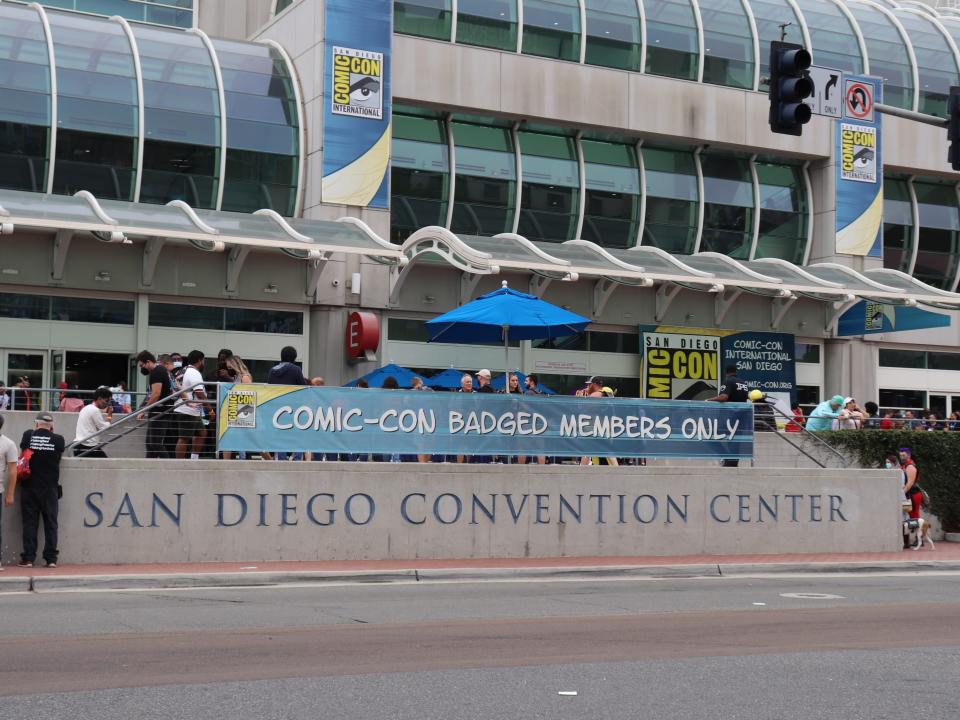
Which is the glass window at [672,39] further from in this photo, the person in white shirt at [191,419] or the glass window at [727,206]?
the person in white shirt at [191,419]

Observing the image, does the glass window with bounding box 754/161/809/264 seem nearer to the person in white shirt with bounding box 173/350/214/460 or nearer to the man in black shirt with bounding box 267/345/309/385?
the man in black shirt with bounding box 267/345/309/385

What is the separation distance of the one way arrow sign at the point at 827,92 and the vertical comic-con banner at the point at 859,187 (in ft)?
63.9

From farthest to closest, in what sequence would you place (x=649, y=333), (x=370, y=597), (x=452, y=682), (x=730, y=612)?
1. (x=649, y=333)
2. (x=370, y=597)
3. (x=730, y=612)
4. (x=452, y=682)

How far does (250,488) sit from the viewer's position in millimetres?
16891

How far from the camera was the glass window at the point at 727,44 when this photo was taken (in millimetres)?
33656

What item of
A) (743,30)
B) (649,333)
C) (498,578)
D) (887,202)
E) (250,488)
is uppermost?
(743,30)

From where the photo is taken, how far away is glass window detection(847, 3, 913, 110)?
35.6m

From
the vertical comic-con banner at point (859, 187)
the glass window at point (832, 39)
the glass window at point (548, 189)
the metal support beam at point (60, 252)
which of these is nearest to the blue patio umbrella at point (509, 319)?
the metal support beam at point (60, 252)

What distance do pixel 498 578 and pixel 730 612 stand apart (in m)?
4.23

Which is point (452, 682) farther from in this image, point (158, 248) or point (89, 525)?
point (158, 248)

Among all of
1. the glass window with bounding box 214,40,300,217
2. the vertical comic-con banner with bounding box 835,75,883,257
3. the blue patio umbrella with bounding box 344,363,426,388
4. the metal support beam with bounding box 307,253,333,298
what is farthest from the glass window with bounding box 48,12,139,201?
the vertical comic-con banner with bounding box 835,75,883,257

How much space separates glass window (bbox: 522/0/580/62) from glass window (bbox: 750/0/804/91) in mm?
5401

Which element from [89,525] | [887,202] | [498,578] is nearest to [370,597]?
[498,578]

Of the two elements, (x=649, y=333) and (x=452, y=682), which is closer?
(x=452, y=682)
